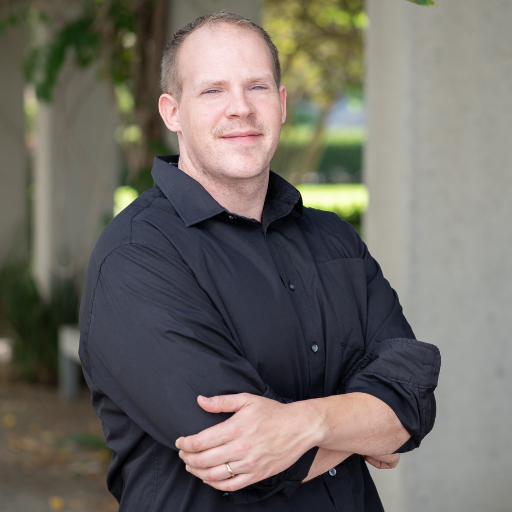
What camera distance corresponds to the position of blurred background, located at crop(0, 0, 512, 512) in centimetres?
305

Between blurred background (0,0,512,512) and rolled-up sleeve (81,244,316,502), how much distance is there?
0.96 m

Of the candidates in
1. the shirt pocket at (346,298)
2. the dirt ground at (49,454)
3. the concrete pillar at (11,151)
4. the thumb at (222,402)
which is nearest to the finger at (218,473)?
the thumb at (222,402)

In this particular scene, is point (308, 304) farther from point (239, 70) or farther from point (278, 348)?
point (239, 70)

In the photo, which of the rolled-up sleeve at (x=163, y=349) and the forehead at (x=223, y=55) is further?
the forehead at (x=223, y=55)

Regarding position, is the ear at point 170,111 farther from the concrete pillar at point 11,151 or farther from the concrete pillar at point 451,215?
the concrete pillar at point 11,151

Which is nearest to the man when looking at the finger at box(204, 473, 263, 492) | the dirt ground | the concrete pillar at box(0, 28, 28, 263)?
the finger at box(204, 473, 263, 492)

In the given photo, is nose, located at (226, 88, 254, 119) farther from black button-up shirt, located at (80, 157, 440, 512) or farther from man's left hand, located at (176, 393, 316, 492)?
man's left hand, located at (176, 393, 316, 492)

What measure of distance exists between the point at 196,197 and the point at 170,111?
314mm

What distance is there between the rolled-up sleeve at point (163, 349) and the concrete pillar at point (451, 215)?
1682mm

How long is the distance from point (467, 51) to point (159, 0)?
2523mm

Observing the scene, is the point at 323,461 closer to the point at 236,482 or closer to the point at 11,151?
the point at 236,482

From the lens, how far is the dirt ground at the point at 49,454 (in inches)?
165

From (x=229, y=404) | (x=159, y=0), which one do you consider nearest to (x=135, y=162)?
(x=159, y=0)

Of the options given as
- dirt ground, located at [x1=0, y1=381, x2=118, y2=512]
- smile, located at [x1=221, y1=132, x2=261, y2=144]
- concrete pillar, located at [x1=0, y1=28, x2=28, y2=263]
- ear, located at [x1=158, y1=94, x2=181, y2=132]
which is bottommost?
dirt ground, located at [x1=0, y1=381, x2=118, y2=512]
